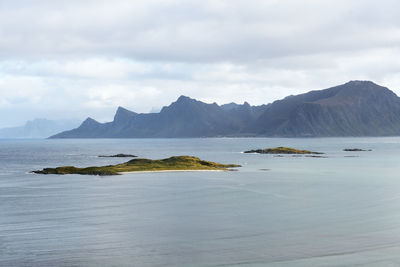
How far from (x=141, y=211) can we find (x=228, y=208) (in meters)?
10.7

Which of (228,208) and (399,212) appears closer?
(399,212)

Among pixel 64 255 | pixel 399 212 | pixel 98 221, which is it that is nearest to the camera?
pixel 64 255

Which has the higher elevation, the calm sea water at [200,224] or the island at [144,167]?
the island at [144,167]

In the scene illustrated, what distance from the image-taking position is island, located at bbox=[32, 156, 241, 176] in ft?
368

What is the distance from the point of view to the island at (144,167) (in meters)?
112

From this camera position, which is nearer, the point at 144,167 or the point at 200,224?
the point at 200,224

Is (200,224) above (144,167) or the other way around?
the other way around

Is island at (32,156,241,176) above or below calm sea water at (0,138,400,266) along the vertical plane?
above

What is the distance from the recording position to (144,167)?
391 feet

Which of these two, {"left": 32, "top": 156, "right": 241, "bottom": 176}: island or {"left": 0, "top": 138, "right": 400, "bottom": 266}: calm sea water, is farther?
{"left": 32, "top": 156, "right": 241, "bottom": 176}: island

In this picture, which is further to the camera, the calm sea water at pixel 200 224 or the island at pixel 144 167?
the island at pixel 144 167

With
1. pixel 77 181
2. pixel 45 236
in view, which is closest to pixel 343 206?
pixel 45 236

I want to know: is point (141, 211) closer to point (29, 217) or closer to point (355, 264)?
point (29, 217)

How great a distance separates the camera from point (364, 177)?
10044 centimetres
